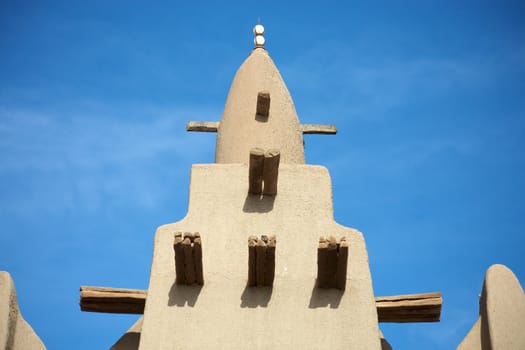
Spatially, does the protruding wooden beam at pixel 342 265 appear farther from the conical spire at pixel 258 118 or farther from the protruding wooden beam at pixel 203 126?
the protruding wooden beam at pixel 203 126

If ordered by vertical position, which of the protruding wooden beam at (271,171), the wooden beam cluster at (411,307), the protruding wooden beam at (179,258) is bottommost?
the wooden beam cluster at (411,307)

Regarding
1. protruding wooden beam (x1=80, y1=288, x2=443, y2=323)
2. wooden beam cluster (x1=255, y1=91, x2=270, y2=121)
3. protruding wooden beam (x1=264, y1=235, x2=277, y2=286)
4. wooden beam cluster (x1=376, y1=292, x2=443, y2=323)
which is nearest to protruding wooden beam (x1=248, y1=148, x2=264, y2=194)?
protruding wooden beam (x1=264, y1=235, x2=277, y2=286)

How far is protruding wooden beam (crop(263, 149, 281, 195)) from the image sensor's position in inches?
414

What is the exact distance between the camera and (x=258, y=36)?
13.9m

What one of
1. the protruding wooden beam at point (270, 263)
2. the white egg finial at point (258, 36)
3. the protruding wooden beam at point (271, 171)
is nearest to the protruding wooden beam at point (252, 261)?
the protruding wooden beam at point (270, 263)

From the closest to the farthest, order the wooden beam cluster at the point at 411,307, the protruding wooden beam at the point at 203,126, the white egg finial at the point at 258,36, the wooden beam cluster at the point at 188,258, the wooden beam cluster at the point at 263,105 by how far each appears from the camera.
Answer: the wooden beam cluster at the point at 188,258 → the wooden beam cluster at the point at 411,307 → the wooden beam cluster at the point at 263,105 → the protruding wooden beam at the point at 203,126 → the white egg finial at the point at 258,36

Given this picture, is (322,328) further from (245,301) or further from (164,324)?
(164,324)

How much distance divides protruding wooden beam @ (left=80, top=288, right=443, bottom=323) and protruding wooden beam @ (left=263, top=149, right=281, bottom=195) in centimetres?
159

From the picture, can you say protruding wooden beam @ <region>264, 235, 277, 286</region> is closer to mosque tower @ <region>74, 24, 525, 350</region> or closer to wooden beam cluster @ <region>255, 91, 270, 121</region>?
mosque tower @ <region>74, 24, 525, 350</region>

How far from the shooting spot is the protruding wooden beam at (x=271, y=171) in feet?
34.5

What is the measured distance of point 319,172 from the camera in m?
11.2

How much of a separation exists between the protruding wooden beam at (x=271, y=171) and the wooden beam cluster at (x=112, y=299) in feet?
5.50

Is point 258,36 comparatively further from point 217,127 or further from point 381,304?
point 381,304

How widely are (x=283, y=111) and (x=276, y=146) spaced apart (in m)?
0.70
